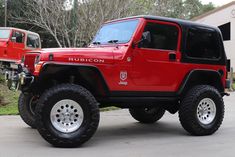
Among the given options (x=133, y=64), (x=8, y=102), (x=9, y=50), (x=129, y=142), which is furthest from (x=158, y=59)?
(x=9, y=50)

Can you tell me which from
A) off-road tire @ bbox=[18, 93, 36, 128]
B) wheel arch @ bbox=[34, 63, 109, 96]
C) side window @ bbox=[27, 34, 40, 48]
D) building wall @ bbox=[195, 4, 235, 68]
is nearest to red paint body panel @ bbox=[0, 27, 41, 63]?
side window @ bbox=[27, 34, 40, 48]

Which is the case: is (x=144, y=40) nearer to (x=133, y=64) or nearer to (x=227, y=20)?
(x=133, y=64)

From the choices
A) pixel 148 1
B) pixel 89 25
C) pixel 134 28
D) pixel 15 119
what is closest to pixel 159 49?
pixel 134 28

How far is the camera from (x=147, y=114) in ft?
34.0

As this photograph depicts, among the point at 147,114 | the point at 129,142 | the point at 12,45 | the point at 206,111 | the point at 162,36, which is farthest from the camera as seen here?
the point at 12,45

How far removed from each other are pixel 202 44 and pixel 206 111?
135cm

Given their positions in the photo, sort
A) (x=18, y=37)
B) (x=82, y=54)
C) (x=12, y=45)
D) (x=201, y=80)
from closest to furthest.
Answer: (x=82, y=54), (x=201, y=80), (x=12, y=45), (x=18, y=37)

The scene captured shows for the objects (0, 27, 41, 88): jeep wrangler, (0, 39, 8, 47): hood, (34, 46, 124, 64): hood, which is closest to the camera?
(34, 46, 124, 64): hood

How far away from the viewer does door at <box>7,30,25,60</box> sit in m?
21.2

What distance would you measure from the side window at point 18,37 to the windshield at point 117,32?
1305 cm

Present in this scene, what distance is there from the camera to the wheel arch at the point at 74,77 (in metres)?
7.50

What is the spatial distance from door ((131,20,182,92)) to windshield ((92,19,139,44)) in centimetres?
28

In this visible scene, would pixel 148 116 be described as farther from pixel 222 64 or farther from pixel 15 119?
pixel 15 119

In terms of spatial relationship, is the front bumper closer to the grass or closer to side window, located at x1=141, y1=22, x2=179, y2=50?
side window, located at x1=141, y1=22, x2=179, y2=50
